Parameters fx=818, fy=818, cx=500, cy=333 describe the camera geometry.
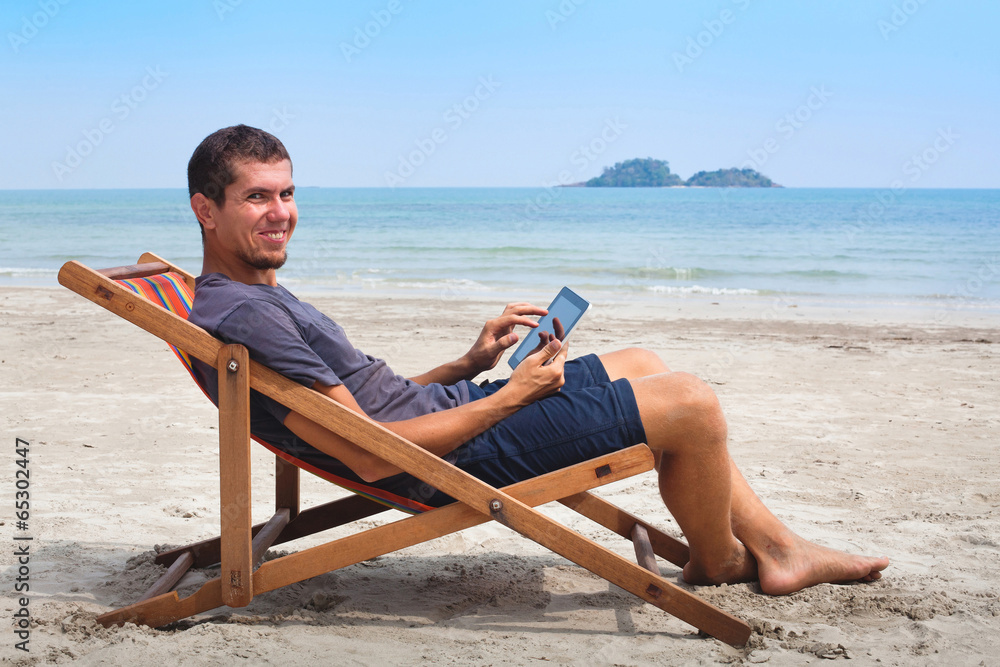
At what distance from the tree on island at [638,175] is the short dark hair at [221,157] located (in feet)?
370

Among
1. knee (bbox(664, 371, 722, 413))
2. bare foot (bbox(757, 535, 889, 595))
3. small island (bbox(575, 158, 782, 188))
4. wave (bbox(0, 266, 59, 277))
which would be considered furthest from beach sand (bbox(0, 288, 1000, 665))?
small island (bbox(575, 158, 782, 188))

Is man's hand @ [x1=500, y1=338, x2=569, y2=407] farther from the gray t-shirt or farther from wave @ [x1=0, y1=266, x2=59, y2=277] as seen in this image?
wave @ [x1=0, y1=266, x2=59, y2=277]

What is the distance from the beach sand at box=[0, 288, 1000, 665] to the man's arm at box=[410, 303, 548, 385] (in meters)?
0.72

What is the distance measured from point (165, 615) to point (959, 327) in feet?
33.9

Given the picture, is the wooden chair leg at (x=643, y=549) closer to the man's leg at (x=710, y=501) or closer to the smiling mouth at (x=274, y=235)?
the man's leg at (x=710, y=501)

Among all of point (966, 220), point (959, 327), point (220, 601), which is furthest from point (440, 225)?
point (220, 601)

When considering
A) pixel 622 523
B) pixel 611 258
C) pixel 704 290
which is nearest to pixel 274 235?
pixel 622 523

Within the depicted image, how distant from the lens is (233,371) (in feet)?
7.13

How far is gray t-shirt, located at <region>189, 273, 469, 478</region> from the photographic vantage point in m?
2.18

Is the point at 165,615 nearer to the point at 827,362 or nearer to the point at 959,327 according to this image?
the point at 827,362

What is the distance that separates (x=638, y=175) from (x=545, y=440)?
123 metres

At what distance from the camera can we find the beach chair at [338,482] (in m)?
2.17

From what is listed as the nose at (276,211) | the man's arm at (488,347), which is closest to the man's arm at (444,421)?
the man's arm at (488,347)

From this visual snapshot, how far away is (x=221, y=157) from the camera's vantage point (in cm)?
241
